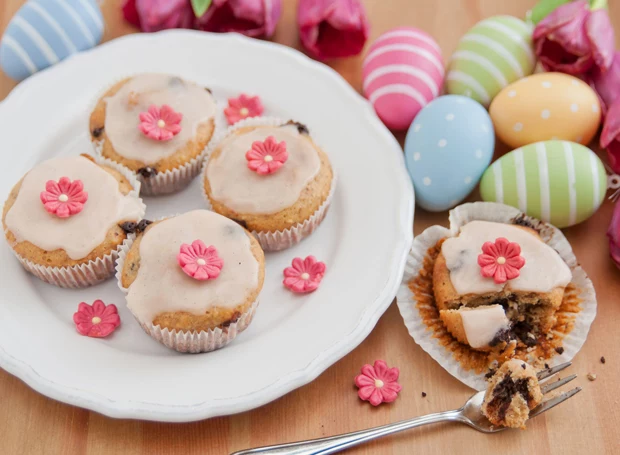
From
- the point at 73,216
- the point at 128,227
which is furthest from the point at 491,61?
the point at 73,216

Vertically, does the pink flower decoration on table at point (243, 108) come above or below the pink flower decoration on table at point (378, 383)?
above

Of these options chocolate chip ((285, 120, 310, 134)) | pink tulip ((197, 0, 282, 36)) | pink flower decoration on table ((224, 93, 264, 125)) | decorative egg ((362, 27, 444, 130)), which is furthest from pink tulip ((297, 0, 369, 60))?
chocolate chip ((285, 120, 310, 134))

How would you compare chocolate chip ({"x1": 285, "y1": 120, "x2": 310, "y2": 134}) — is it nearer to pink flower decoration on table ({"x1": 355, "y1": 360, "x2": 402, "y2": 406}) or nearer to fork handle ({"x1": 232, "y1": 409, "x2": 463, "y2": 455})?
pink flower decoration on table ({"x1": 355, "y1": 360, "x2": 402, "y2": 406})

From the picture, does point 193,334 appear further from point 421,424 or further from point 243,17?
point 243,17

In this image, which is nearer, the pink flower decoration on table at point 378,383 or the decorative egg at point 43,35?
the pink flower decoration on table at point 378,383

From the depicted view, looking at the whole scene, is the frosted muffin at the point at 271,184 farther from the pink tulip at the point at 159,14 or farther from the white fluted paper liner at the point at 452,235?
the pink tulip at the point at 159,14

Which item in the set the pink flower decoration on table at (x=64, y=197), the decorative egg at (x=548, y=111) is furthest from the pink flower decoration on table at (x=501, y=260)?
the pink flower decoration on table at (x=64, y=197)

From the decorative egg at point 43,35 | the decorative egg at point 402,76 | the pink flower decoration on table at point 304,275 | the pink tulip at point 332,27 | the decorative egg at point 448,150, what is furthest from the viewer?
the pink tulip at point 332,27
